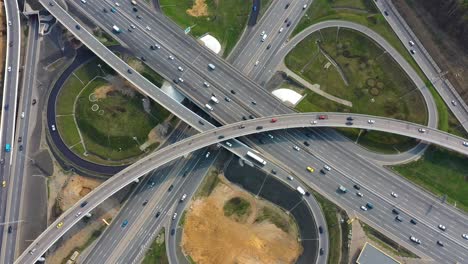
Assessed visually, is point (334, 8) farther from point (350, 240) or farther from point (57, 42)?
point (57, 42)

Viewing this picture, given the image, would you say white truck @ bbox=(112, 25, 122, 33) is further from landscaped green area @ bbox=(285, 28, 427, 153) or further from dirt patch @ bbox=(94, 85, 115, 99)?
landscaped green area @ bbox=(285, 28, 427, 153)

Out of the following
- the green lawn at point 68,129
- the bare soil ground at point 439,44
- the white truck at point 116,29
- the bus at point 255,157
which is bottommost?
the green lawn at point 68,129

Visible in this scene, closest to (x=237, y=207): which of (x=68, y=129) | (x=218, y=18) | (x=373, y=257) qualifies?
(x=373, y=257)

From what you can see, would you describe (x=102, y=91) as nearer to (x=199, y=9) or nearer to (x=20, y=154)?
(x=20, y=154)

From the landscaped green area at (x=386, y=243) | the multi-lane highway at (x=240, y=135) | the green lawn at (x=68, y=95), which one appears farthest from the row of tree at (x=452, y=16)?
the green lawn at (x=68, y=95)

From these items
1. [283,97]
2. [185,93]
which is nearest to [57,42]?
[185,93]

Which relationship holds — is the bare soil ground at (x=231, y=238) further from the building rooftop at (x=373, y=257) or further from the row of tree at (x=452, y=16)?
the row of tree at (x=452, y=16)
